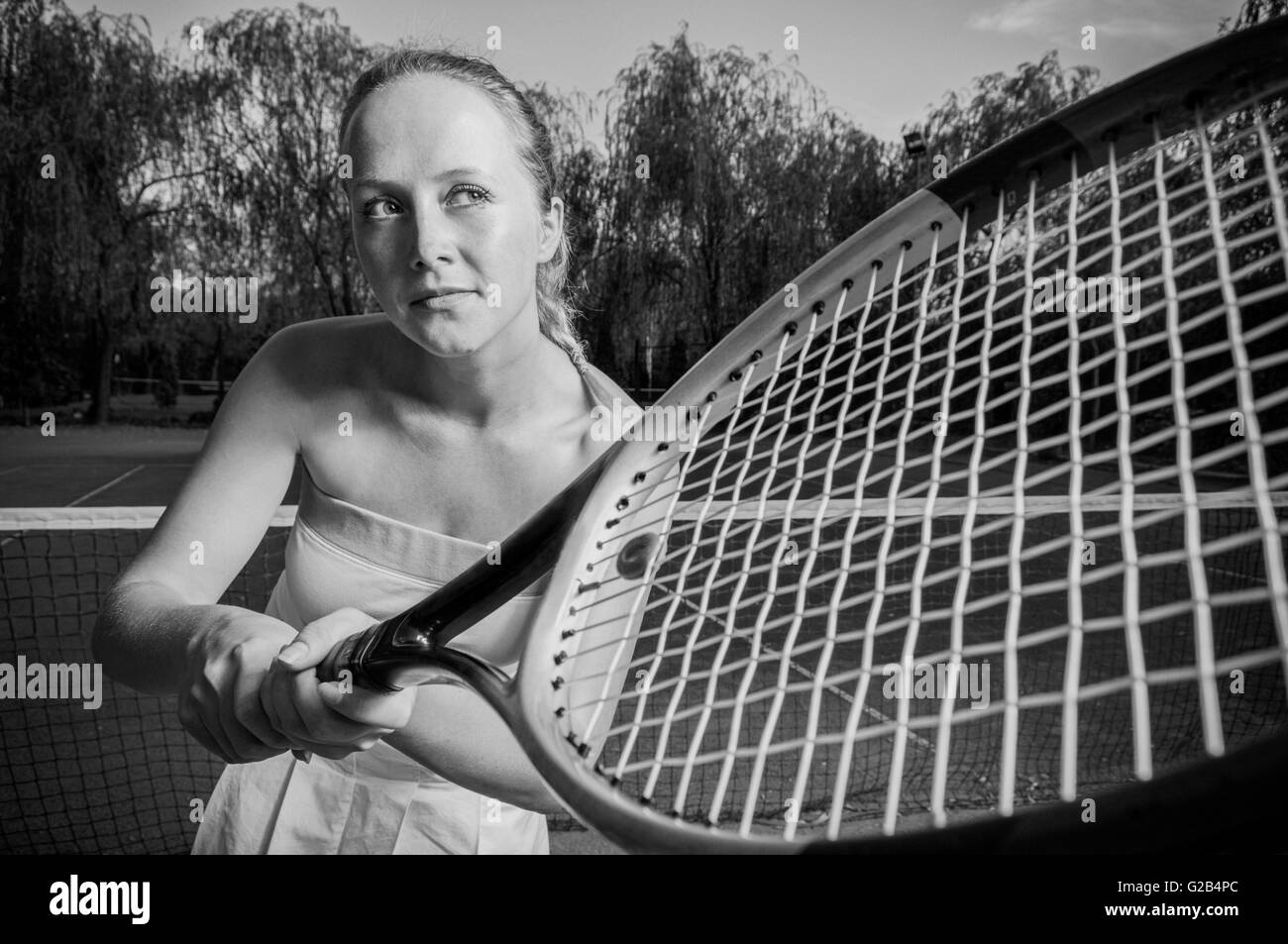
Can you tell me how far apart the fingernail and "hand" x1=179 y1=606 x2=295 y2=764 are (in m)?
0.01

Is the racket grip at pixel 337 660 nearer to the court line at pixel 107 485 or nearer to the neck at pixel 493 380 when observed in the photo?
the neck at pixel 493 380

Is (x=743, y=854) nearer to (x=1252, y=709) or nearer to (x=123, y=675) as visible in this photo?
(x=123, y=675)

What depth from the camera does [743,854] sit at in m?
0.28

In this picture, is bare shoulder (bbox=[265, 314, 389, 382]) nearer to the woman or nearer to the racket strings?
the woman

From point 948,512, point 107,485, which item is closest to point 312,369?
point 948,512

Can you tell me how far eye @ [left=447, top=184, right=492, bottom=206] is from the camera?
0.48m

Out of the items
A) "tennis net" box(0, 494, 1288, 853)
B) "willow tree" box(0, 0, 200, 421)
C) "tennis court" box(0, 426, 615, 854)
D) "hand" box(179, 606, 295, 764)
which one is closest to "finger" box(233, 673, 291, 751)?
"hand" box(179, 606, 295, 764)

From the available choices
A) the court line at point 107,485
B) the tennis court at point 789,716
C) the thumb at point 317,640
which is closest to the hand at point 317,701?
the thumb at point 317,640

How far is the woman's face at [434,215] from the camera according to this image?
0.47 metres

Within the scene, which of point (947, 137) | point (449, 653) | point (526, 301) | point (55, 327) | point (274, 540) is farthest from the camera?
point (55, 327)

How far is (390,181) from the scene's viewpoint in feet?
1.54
